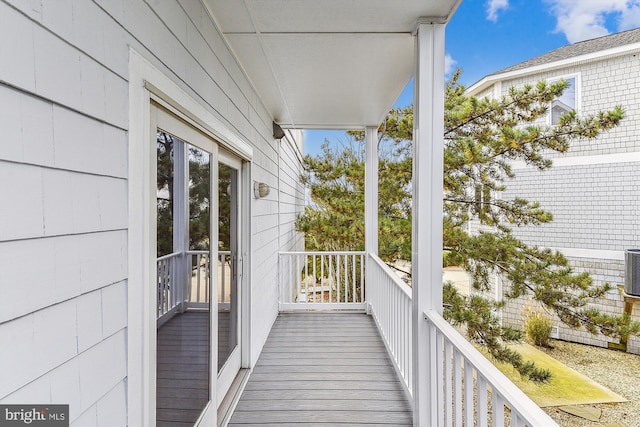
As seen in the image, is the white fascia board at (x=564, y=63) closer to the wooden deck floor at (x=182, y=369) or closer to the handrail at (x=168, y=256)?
the handrail at (x=168, y=256)

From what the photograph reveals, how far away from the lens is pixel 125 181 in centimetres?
115

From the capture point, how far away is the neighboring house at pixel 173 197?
0.79 metres

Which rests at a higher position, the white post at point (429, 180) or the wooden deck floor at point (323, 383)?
the white post at point (429, 180)

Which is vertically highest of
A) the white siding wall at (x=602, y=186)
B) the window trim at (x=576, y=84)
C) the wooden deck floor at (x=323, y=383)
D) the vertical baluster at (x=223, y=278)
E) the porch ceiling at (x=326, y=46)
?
the porch ceiling at (x=326, y=46)

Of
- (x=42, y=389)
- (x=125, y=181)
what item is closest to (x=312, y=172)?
(x=125, y=181)

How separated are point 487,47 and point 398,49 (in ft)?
6.01

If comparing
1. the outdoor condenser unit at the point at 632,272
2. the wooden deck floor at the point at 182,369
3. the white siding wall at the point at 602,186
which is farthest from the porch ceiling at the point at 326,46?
the wooden deck floor at the point at 182,369

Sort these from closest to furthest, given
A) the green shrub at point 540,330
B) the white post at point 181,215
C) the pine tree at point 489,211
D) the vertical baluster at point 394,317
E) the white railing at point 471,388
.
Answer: the white railing at point 471,388 < the white post at point 181,215 < the pine tree at point 489,211 < the green shrub at point 540,330 < the vertical baluster at point 394,317

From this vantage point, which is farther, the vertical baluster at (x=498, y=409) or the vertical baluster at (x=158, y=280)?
the vertical baluster at (x=158, y=280)

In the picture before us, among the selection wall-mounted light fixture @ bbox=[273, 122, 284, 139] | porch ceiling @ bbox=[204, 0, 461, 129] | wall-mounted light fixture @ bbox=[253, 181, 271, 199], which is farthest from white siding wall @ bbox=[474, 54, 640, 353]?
wall-mounted light fixture @ bbox=[273, 122, 284, 139]

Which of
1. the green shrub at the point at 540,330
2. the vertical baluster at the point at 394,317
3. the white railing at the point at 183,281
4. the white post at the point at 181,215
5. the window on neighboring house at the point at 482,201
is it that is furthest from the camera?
the window on neighboring house at the point at 482,201

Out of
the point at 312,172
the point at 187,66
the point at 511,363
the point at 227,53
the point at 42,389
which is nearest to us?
the point at 42,389

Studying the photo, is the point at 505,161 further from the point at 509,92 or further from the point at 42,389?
the point at 42,389

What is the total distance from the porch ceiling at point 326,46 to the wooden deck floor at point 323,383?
2.82m
